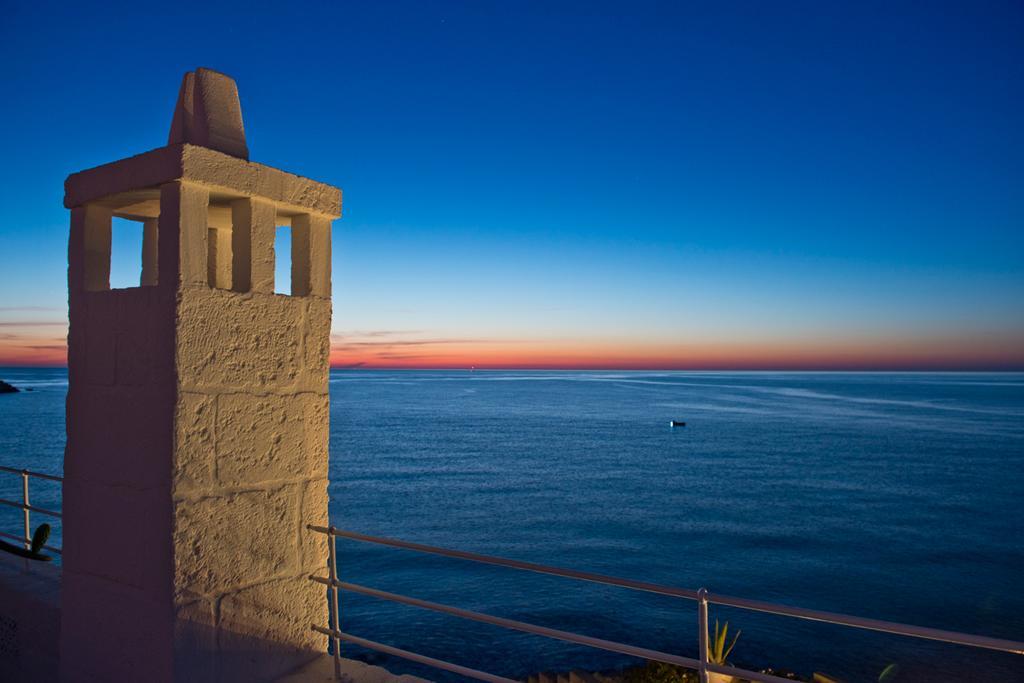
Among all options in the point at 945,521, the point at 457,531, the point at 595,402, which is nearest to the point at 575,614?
the point at 457,531

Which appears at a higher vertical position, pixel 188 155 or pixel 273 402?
pixel 188 155

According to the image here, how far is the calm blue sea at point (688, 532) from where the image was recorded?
1796 centimetres

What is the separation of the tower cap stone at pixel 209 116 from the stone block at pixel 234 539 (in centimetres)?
150

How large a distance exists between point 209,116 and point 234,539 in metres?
1.80

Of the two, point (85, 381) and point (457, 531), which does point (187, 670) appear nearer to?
point (85, 381)

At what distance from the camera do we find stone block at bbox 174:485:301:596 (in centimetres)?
265

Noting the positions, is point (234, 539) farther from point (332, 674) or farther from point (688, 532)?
point (688, 532)

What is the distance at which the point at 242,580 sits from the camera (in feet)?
9.37

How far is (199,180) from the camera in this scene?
8.77 feet

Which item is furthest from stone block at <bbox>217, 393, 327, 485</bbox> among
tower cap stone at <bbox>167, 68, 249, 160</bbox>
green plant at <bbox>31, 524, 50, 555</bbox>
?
green plant at <bbox>31, 524, 50, 555</bbox>

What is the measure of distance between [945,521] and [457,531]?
22075 mm

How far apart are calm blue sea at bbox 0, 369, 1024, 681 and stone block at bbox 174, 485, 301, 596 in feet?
46.6

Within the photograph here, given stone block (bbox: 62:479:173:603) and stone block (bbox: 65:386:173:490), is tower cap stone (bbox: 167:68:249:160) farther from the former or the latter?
stone block (bbox: 62:479:173:603)

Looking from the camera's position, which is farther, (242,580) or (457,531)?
(457,531)
